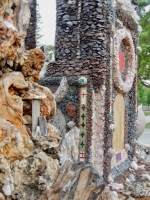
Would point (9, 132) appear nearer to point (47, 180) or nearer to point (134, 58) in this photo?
point (47, 180)

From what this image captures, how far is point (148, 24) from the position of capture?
14758 mm

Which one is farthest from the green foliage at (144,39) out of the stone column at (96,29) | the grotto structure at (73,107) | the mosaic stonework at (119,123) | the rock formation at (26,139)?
the rock formation at (26,139)

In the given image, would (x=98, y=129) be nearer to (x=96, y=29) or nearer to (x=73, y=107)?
(x=73, y=107)

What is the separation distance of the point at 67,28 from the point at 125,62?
71.9 inches

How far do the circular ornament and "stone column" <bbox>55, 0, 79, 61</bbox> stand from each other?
33.5 inches

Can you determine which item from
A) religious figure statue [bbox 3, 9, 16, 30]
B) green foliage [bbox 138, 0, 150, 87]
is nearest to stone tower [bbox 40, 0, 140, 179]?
religious figure statue [bbox 3, 9, 16, 30]

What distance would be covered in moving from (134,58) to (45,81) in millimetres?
2563

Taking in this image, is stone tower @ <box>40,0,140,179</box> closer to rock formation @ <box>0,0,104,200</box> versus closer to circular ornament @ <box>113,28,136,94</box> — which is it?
circular ornament @ <box>113,28,136,94</box>

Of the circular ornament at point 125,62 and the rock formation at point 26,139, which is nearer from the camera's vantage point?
the rock formation at point 26,139

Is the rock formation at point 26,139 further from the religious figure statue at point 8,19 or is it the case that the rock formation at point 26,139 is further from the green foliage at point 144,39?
the green foliage at point 144,39

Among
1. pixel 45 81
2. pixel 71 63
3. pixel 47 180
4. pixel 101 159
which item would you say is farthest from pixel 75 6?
pixel 47 180

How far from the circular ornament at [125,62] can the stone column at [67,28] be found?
0.85 meters

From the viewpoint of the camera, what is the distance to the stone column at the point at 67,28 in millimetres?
6113

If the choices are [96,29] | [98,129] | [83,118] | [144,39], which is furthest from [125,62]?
[144,39]
